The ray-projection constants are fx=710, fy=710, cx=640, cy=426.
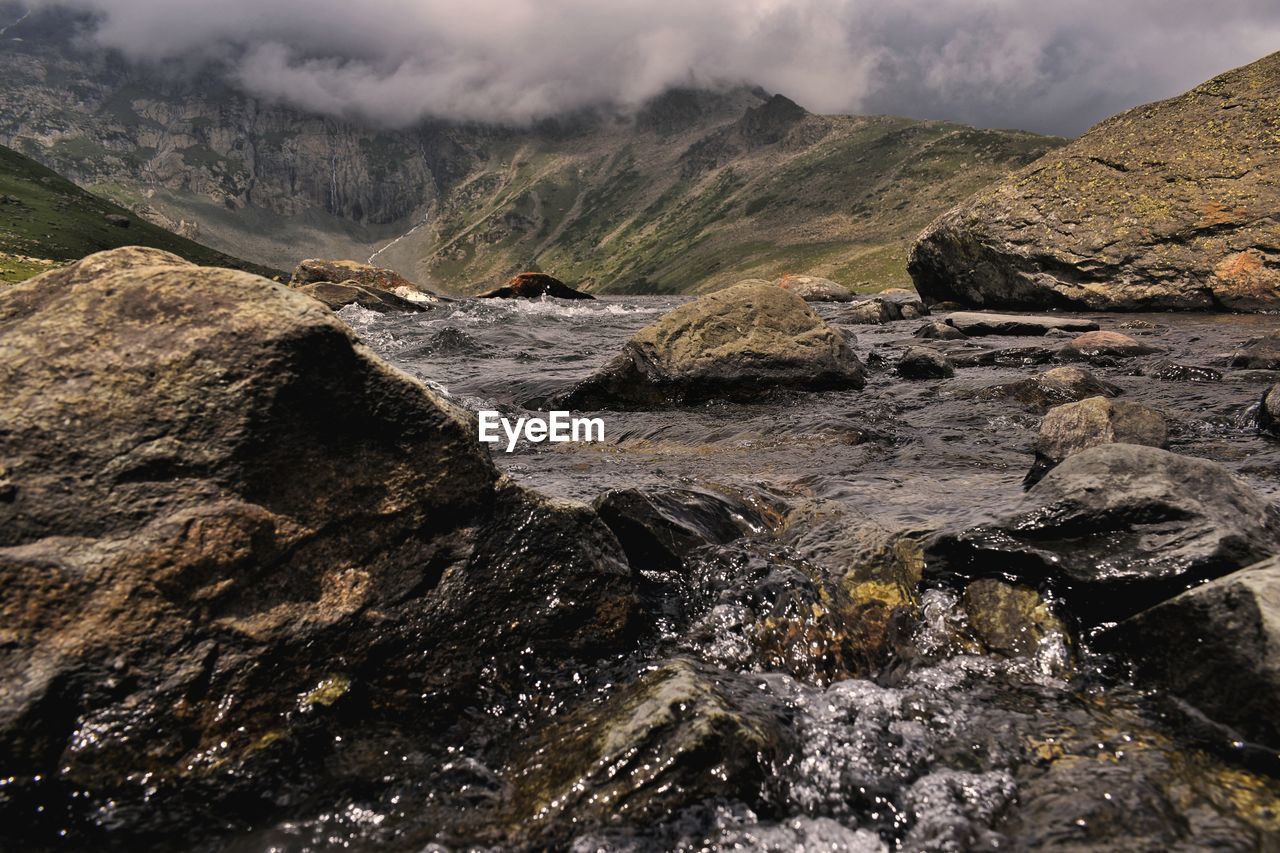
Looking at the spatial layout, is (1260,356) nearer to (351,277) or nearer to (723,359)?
(723,359)

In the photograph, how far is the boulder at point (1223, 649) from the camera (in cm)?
446

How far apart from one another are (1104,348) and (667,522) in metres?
17.6

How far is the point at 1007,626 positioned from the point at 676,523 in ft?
10.8

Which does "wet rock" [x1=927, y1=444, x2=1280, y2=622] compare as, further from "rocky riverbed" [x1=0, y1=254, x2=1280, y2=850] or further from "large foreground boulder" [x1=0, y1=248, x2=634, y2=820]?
"large foreground boulder" [x1=0, y1=248, x2=634, y2=820]

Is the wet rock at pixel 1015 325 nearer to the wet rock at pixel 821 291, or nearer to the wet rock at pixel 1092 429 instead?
the wet rock at pixel 1092 429

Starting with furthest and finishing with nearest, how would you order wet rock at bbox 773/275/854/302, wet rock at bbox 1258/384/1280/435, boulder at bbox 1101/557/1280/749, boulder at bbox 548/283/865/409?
wet rock at bbox 773/275/854/302, boulder at bbox 548/283/865/409, wet rock at bbox 1258/384/1280/435, boulder at bbox 1101/557/1280/749

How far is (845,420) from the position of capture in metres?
14.1

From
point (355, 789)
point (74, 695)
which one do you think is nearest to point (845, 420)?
point (355, 789)

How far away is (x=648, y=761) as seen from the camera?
436 centimetres

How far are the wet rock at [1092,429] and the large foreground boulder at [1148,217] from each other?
24.0m

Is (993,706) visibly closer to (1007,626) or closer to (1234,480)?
(1007,626)

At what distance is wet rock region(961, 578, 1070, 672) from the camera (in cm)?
589

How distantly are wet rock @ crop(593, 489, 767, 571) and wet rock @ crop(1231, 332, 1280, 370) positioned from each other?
14719 mm

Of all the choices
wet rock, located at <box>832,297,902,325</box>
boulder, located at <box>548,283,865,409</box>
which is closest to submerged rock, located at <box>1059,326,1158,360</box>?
boulder, located at <box>548,283,865,409</box>
